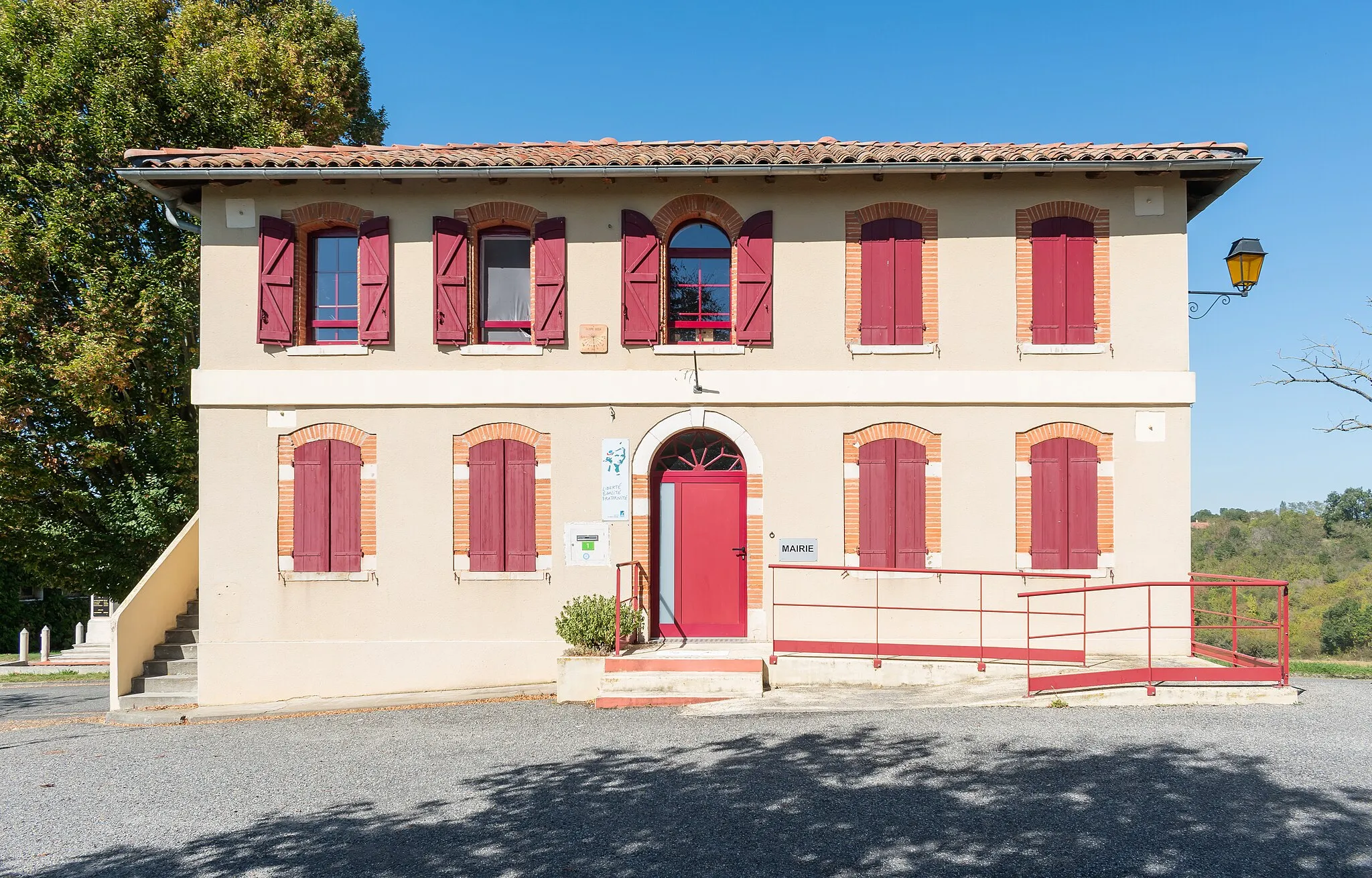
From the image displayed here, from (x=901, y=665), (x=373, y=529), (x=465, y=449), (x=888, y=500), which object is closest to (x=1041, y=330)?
(x=888, y=500)

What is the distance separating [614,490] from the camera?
10.8 metres

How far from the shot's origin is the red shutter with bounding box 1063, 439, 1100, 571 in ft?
34.3

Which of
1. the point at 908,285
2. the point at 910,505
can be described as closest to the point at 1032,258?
the point at 908,285

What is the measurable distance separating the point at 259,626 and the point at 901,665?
7.89m

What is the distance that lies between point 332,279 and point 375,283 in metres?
0.85

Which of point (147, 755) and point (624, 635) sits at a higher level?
point (624, 635)

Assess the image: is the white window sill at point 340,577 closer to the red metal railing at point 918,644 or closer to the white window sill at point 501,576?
the white window sill at point 501,576

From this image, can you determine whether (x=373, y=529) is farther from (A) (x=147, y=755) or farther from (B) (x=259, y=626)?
(A) (x=147, y=755)

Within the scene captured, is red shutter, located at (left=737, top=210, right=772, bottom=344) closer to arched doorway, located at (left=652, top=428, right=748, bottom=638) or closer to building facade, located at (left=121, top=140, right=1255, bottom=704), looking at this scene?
building facade, located at (left=121, top=140, right=1255, bottom=704)

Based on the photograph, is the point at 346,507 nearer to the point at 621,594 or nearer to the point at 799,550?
the point at 621,594

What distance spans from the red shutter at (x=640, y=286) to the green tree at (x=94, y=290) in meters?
8.13

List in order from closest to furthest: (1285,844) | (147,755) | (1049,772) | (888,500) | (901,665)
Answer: (1285,844), (1049,772), (147,755), (901,665), (888,500)

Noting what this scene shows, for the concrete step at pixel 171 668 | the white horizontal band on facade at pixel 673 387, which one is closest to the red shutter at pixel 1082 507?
the white horizontal band on facade at pixel 673 387

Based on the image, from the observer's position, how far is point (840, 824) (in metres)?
5.85
